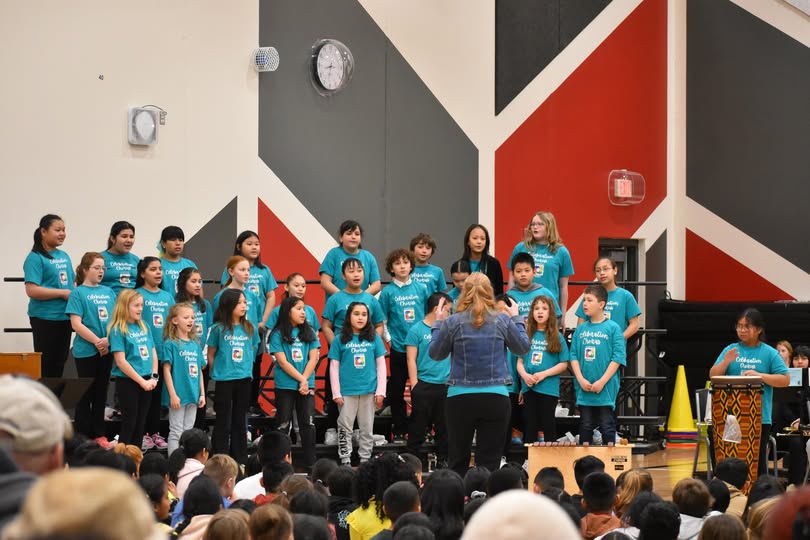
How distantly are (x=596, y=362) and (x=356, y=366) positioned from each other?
1.90 metres

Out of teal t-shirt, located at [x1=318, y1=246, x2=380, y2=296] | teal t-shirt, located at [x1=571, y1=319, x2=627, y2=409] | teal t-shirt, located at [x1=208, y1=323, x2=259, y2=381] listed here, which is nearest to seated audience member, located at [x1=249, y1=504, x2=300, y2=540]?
teal t-shirt, located at [x1=208, y1=323, x2=259, y2=381]

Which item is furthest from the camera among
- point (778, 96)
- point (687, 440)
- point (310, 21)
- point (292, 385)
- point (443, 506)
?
point (778, 96)

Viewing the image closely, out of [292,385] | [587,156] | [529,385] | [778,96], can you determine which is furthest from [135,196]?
[778,96]

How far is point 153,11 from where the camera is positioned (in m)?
10.5

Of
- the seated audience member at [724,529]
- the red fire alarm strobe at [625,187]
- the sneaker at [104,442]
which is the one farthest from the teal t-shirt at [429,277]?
the seated audience member at [724,529]

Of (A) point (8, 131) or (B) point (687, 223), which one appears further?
(B) point (687, 223)

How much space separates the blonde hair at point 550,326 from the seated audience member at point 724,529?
17.0ft

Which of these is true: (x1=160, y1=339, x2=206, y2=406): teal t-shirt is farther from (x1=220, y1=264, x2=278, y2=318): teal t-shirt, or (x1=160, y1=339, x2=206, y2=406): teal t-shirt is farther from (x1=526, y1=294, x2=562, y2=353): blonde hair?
(x1=526, y1=294, x2=562, y2=353): blonde hair

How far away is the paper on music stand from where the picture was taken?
807 centimetres

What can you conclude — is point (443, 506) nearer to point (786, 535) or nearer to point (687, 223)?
point (786, 535)

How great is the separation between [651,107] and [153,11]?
6.17m

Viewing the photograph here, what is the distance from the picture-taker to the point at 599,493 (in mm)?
5156

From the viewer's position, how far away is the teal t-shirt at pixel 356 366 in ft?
29.8

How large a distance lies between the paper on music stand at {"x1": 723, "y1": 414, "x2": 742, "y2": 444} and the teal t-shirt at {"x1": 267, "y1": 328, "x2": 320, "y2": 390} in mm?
3155
